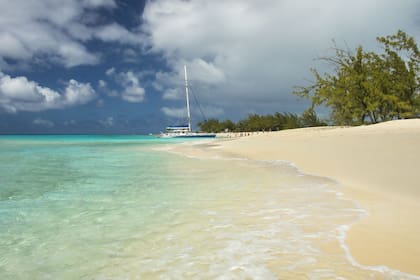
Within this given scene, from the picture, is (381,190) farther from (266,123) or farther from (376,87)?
(266,123)

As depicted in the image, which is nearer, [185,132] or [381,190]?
[381,190]

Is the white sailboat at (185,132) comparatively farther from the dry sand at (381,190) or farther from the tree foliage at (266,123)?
the dry sand at (381,190)

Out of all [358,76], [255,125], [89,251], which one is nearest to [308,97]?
[358,76]

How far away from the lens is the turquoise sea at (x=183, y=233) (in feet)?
8.96

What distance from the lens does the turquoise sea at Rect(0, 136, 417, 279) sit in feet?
8.96

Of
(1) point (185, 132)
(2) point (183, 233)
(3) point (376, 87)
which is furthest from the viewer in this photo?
(1) point (185, 132)

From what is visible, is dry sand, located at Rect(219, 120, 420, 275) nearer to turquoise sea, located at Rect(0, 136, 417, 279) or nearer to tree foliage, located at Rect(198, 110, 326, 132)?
turquoise sea, located at Rect(0, 136, 417, 279)

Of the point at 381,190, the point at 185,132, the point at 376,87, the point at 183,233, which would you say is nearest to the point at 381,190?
the point at 381,190

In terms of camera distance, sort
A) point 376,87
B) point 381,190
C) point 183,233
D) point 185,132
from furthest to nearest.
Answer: point 185,132, point 376,87, point 381,190, point 183,233

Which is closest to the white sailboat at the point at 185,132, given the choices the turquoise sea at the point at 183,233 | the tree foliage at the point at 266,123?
the tree foliage at the point at 266,123

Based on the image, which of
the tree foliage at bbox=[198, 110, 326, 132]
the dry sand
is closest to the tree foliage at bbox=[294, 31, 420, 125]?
the dry sand

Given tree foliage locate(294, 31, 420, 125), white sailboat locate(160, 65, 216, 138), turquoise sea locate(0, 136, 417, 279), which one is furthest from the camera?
white sailboat locate(160, 65, 216, 138)

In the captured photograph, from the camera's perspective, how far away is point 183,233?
12.2 feet

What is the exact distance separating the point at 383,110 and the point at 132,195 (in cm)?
2428
